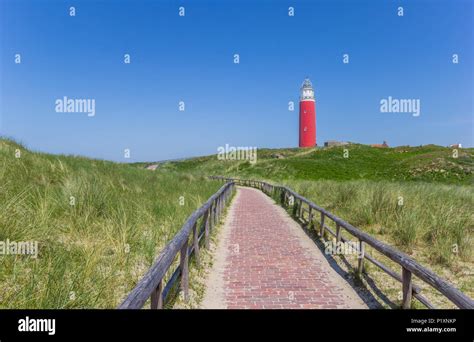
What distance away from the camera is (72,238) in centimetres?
541

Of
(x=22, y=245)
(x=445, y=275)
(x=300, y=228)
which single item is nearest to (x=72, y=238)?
(x=22, y=245)

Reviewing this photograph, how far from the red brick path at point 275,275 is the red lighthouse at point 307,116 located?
68248 mm

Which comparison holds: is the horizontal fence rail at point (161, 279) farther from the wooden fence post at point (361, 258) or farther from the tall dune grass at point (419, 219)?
the tall dune grass at point (419, 219)

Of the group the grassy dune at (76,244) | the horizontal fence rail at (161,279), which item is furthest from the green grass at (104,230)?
the horizontal fence rail at (161,279)

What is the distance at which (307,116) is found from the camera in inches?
2960

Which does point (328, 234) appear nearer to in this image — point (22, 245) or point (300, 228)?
point (300, 228)

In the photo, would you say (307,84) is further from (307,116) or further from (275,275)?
(275,275)

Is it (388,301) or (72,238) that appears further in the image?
(72,238)

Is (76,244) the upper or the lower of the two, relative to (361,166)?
lower

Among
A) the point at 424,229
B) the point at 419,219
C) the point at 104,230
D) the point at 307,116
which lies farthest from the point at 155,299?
the point at 307,116

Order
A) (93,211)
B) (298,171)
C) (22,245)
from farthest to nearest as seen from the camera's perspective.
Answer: (298,171), (93,211), (22,245)

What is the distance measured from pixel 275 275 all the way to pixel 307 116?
72.6m

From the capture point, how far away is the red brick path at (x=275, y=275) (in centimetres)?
478
